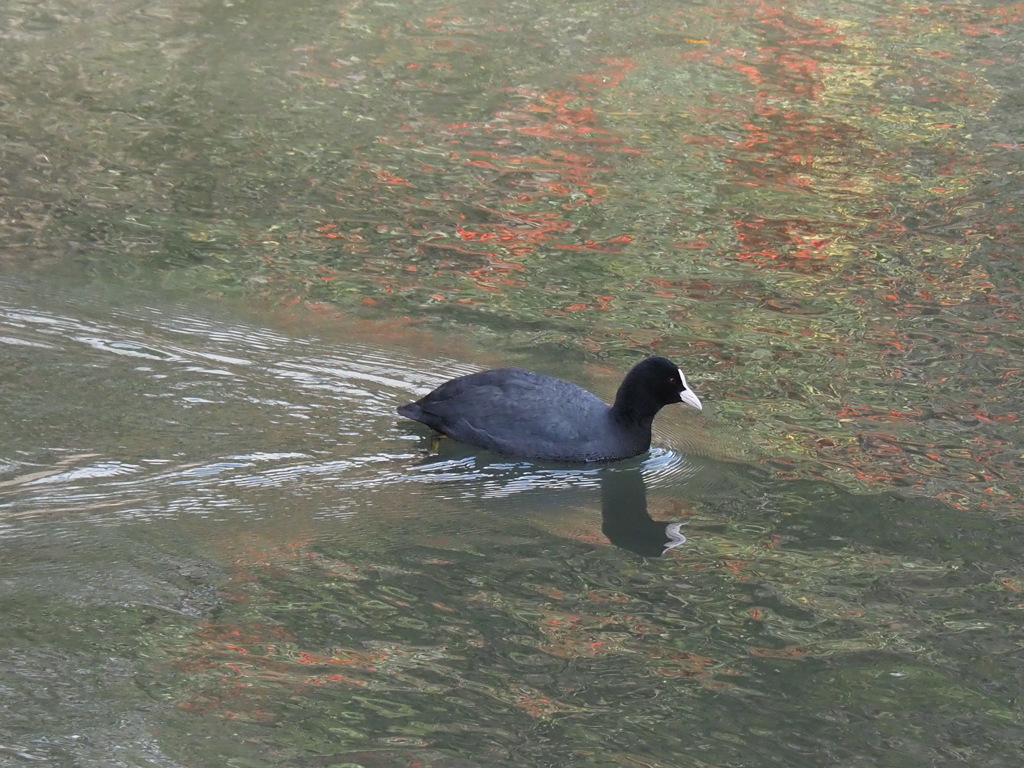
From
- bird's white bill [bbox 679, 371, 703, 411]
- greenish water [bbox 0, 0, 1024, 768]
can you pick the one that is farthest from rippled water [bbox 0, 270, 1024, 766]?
bird's white bill [bbox 679, 371, 703, 411]

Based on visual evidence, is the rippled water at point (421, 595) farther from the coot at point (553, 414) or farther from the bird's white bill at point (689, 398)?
the bird's white bill at point (689, 398)

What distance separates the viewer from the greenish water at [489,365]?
17.9 ft

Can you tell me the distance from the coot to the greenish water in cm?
15

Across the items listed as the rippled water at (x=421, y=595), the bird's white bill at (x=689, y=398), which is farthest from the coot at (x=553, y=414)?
the rippled water at (x=421, y=595)

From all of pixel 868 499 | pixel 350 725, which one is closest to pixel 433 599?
pixel 350 725

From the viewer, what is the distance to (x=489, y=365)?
28.7 feet

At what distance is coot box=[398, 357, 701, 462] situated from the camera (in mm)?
7629

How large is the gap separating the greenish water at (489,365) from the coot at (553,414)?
0.51 ft

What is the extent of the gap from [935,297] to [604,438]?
3651mm

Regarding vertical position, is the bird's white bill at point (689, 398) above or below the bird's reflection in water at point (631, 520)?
above

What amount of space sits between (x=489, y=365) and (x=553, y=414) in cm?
121

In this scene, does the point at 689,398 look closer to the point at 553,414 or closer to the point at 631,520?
the point at 553,414

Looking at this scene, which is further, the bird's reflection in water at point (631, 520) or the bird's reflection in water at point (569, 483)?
the bird's reflection in water at point (569, 483)

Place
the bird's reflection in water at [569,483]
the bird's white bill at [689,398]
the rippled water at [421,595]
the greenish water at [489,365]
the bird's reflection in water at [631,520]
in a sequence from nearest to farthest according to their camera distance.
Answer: the rippled water at [421,595], the greenish water at [489,365], the bird's reflection in water at [631,520], the bird's reflection in water at [569,483], the bird's white bill at [689,398]
